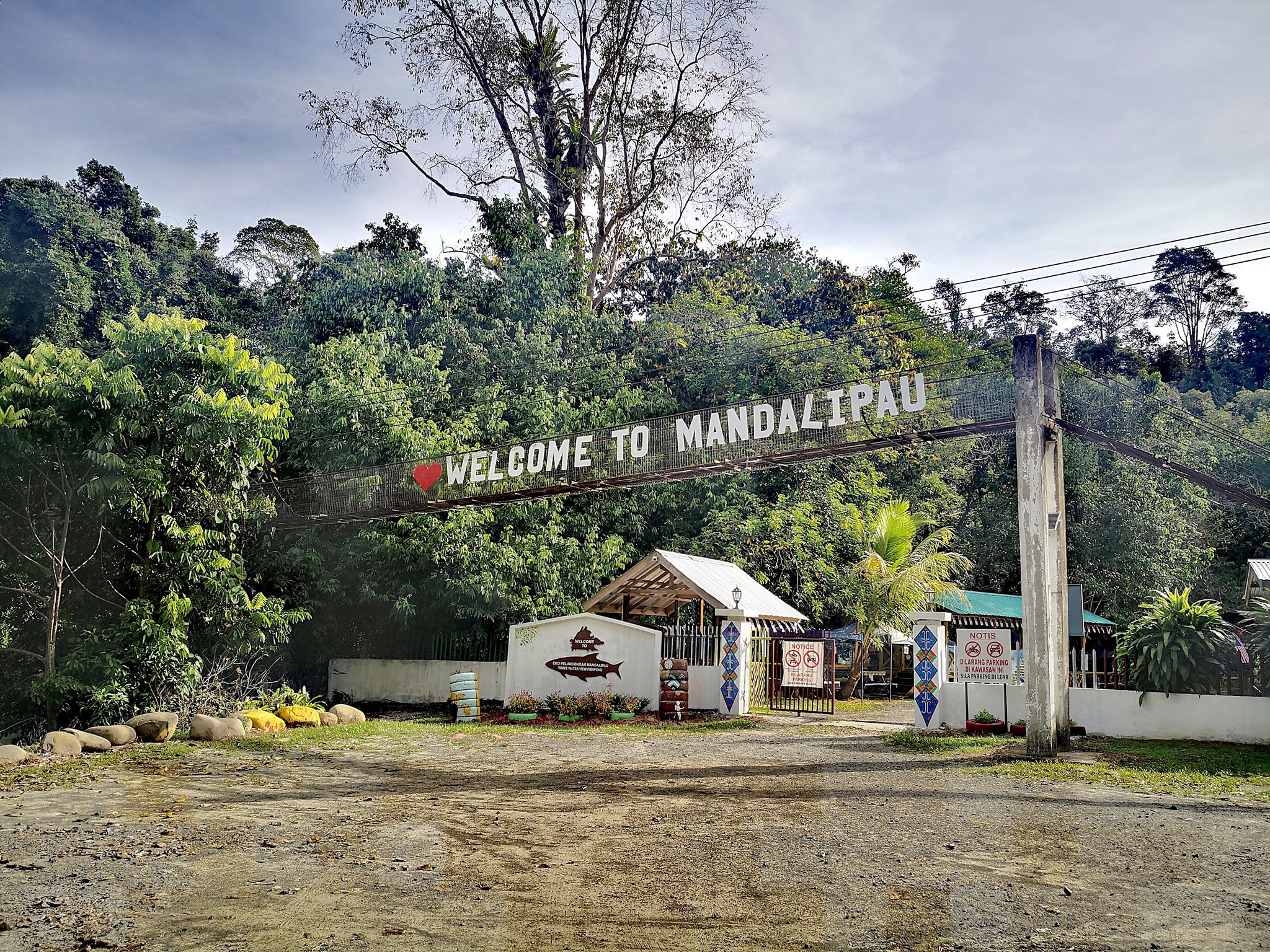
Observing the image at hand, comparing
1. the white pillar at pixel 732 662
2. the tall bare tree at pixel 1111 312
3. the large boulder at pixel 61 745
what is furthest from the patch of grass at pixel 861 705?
the tall bare tree at pixel 1111 312

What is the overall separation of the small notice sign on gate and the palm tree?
4.31 metres

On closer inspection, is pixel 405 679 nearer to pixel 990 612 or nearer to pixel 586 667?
pixel 586 667

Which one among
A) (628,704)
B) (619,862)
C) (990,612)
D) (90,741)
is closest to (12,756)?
(90,741)

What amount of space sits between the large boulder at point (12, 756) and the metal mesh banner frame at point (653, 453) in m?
6.30

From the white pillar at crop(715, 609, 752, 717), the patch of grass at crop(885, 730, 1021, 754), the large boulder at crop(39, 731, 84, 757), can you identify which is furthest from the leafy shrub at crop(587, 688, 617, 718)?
the large boulder at crop(39, 731, 84, 757)

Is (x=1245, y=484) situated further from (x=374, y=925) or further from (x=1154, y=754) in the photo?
(x=374, y=925)

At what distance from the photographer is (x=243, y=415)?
1415 cm

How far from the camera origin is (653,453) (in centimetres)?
1791

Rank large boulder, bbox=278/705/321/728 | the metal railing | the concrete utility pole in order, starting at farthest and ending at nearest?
1. the metal railing
2. large boulder, bbox=278/705/321/728
3. the concrete utility pole

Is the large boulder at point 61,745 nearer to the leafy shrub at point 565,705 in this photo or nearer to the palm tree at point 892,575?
the leafy shrub at point 565,705

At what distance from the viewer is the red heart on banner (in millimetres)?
16170

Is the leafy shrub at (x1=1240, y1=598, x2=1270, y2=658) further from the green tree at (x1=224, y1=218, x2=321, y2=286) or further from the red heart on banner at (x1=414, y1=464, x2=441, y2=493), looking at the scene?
the green tree at (x1=224, y1=218, x2=321, y2=286)

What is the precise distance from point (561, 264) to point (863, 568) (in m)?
11.4

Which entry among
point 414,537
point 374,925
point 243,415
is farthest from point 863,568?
point 374,925
